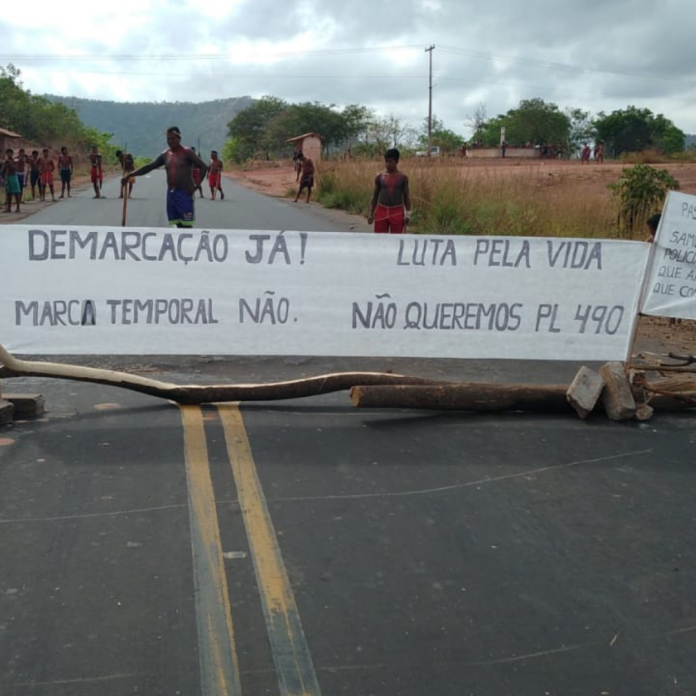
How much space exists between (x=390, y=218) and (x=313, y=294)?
5.32 meters

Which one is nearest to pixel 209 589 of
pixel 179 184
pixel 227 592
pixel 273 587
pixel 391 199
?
pixel 227 592

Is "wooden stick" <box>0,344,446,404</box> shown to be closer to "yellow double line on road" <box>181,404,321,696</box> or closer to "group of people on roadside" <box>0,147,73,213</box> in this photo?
"yellow double line on road" <box>181,404,321,696</box>

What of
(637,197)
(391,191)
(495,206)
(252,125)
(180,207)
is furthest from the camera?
(252,125)

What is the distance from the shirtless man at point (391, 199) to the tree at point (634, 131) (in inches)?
3123

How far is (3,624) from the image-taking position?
3.36 meters

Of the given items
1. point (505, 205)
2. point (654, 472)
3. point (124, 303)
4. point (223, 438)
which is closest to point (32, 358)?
point (124, 303)

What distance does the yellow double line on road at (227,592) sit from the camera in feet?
10.2

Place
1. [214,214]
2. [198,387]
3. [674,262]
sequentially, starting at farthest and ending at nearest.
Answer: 1. [214,214]
2. [674,262]
3. [198,387]

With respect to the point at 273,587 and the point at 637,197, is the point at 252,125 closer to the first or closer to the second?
the point at 637,197

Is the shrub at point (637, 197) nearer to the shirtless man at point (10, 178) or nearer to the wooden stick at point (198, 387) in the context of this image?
the wooden stick at point (198, 387)

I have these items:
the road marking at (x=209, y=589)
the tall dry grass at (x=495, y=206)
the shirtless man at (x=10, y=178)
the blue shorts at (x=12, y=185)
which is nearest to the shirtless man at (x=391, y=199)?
the tall dry grass at (x=495, y=206)

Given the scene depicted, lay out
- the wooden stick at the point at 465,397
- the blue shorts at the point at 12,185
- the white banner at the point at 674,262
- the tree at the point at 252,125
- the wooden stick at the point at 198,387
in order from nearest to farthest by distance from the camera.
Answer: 1. the wooden stick at the point at 198,387
2. the wooden stick at the point at 465,397
3. the white banner at the point at 674,262
4. the blue shorts at the point at 12,185
5. the tree at the point at 252,125

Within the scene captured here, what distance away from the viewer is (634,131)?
86688mm

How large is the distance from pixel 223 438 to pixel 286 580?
195 centimetres
